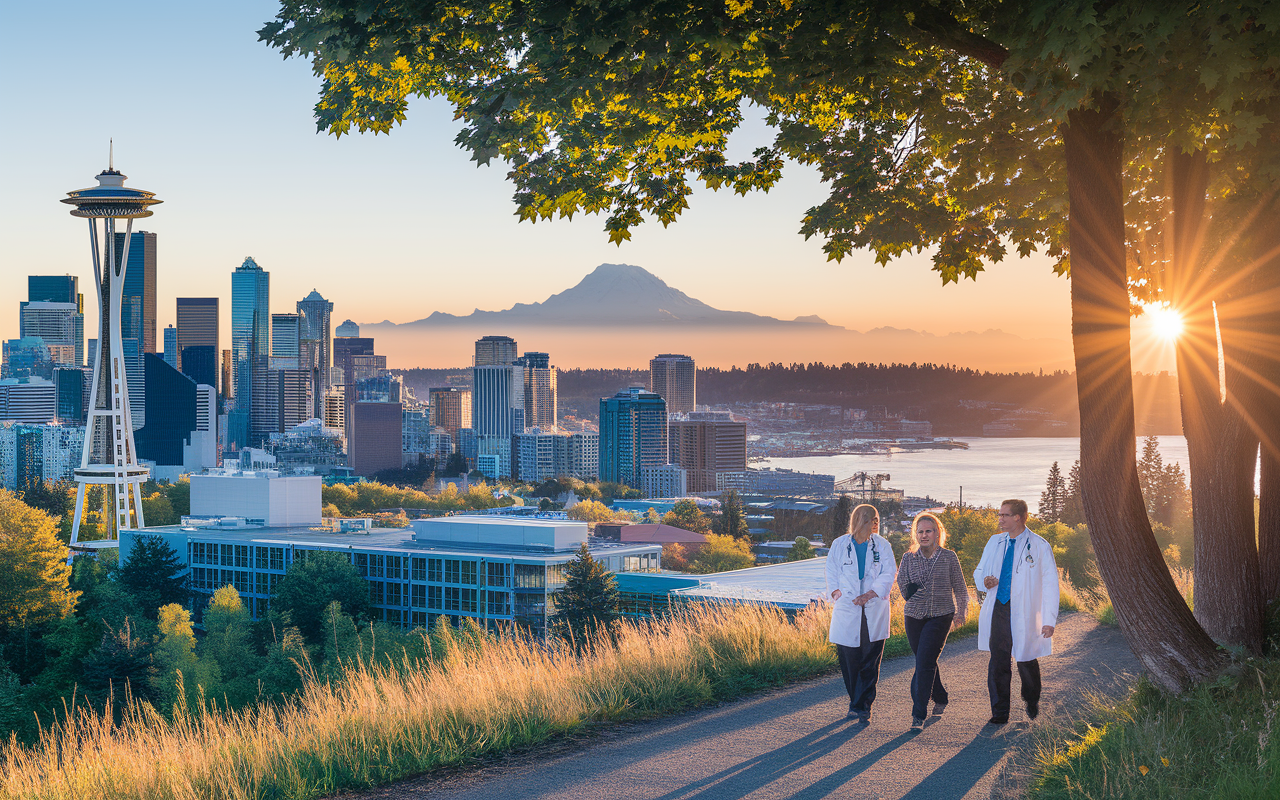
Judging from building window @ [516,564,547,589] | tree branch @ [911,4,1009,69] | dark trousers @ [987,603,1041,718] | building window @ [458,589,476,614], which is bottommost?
building window @ [458,589,476,614]

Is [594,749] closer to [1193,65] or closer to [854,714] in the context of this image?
[854,714]

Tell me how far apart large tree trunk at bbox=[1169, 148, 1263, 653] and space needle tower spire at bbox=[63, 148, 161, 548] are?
215 feet

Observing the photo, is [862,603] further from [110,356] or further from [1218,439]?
[110,356]

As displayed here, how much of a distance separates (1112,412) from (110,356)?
72958 millimetres

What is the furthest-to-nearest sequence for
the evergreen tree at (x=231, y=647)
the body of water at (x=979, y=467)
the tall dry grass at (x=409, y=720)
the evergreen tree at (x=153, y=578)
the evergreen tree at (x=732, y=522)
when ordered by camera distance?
the body of water at (x=979, y=467), the evergreen tree at (x=732, y=522), the evergreen tree at (x=153, y=578), the evergreen tree at (x=231, y=647), the tall dry grass at (x=409, y=720)

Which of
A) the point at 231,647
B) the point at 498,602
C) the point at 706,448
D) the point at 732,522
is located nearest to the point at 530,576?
the point at 498,602

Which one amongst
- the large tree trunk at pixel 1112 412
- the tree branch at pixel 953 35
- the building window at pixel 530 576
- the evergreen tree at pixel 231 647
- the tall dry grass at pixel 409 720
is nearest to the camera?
Answer: the tall dry grass at pixel 409 720

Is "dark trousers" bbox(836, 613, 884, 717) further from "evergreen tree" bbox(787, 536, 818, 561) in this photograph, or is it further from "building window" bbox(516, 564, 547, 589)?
"evergreen tree" bbox(787, 536, 818, 561)

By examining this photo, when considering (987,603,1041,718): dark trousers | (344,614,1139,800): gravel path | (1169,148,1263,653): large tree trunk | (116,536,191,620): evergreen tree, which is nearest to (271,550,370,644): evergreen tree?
(116,536,191,620): evergreen tree

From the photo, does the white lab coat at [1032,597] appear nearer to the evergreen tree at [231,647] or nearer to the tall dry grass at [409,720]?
the tall dry grass at [409,720]

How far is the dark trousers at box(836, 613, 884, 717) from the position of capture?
729 centimetres

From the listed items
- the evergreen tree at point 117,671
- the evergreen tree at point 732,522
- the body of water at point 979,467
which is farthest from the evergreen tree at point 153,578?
the body of water at point 979,467

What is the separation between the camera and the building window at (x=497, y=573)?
54.2 m

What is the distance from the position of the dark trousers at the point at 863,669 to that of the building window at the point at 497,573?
157 ft
